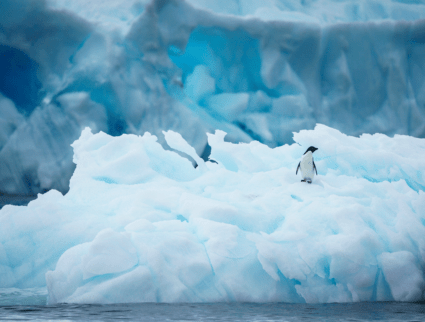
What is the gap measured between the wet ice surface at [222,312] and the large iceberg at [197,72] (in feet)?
16.3

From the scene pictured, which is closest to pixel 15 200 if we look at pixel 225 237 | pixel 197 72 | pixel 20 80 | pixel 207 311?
pixel 20 80

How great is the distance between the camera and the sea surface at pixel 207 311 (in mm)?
2318

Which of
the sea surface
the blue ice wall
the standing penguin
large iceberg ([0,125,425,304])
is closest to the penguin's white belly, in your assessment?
the standing penguin

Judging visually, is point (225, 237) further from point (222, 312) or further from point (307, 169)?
point (307, 169)

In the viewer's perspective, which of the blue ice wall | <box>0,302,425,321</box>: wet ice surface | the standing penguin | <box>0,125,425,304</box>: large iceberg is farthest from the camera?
the blue ice wall

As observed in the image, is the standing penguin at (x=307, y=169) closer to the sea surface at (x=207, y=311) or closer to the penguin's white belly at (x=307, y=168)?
the penguin's white belly at (x=307, y=168)

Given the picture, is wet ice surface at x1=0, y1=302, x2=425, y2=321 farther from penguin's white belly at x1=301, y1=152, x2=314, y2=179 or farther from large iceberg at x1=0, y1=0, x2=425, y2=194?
large iceberg at x1=0, y1=0, x2=425, y2=194

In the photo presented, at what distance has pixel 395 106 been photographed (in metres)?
8.33

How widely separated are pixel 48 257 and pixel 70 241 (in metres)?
0.21

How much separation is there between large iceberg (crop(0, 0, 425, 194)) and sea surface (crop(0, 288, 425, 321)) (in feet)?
16.0

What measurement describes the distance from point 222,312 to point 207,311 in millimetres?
99

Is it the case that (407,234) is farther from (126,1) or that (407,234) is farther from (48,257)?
(126,1)

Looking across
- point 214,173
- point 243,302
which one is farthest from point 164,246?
point 214,173

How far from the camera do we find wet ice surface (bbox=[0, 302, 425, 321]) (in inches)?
91.3
